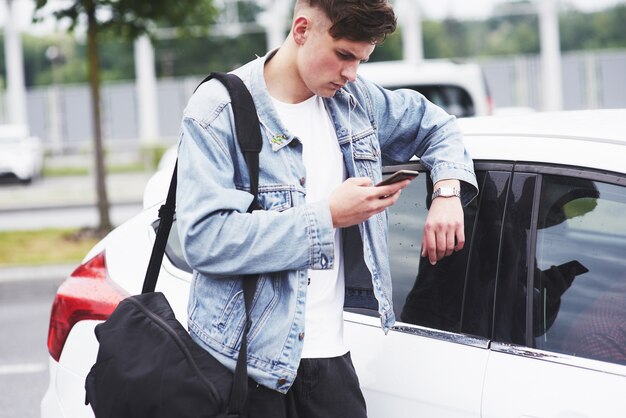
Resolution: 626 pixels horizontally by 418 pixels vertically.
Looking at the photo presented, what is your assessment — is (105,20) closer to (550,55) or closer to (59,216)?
(59,216)

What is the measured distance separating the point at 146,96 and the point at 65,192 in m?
6.51

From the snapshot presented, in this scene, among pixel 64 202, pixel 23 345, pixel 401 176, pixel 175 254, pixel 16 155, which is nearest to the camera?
pixel 401 176

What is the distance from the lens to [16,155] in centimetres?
2119

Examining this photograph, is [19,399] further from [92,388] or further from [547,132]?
[547,132]

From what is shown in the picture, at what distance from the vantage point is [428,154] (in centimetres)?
234

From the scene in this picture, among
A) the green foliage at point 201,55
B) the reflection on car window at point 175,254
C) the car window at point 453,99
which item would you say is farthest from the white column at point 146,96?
the reflection on car window at point 175,254

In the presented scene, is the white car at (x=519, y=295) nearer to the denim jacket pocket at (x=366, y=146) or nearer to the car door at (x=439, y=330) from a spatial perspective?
the car door at (x=439, y=330)

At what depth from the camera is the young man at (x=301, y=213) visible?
6.31 ft

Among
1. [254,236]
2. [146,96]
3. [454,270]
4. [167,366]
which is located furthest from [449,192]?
[146,96]

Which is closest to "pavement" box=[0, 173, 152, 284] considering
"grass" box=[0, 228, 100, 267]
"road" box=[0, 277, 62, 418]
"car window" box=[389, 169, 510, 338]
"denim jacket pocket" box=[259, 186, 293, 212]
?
"grass" box=[0, 228, 100, 267]

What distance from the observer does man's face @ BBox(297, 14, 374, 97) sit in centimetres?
203

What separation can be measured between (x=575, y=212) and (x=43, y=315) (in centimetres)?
576

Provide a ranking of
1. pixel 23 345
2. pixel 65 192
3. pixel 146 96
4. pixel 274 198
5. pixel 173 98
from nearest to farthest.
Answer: pixel 274 198 < pixel 23 345 < pixel 65 192 < pixel 146 96 < pixel 173 98

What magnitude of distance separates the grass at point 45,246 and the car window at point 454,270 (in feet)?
21.8
